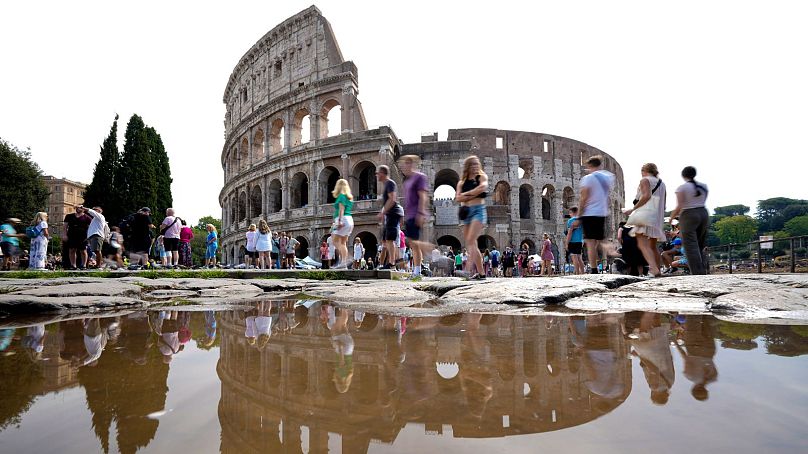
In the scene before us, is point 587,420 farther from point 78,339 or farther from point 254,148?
point 254,148

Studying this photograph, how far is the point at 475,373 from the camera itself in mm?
1223

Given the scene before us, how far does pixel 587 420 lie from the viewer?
0.86 m

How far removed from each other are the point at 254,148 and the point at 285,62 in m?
5.91

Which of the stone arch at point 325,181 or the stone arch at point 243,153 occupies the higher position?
the stone arch at point 243,153

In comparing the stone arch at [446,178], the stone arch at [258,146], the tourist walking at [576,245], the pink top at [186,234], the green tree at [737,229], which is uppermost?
the stone arch at [258,146]

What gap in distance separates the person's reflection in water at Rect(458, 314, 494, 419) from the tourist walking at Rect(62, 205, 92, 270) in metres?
10.4

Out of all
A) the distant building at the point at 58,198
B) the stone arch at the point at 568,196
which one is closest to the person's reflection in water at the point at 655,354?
the stone arch at the point at 568,196

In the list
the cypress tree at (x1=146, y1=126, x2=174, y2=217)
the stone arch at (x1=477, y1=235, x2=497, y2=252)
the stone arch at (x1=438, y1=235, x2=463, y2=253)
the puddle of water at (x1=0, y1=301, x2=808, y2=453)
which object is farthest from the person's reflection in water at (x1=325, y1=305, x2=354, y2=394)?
the cypress tree at (x1=146, y1=126, x2=174, y2=217)

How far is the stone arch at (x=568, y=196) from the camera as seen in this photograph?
2756 cm

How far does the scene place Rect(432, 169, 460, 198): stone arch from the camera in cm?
2495

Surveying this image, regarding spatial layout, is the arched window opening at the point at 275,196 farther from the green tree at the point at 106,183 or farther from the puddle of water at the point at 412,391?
the puddle of water at the point at 412,391

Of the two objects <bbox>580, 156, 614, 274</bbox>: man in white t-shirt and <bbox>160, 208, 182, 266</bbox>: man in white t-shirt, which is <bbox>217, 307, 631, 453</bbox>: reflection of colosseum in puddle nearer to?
<bbox>580, 156, 614, 274</bbox>: man in white t-shirt

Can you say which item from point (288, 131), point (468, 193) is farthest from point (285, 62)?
point (468, 193)

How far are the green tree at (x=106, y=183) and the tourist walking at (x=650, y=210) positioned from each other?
35281mm
